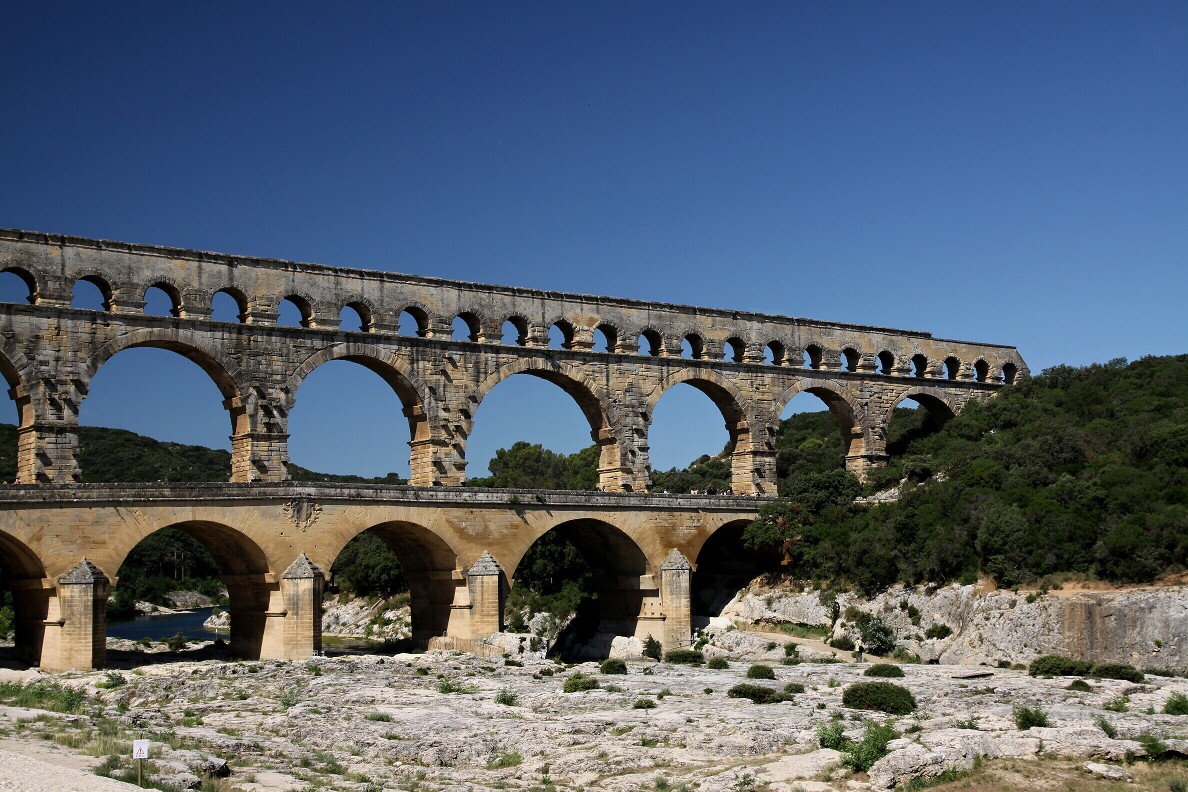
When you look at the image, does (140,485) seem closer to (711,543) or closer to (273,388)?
(273,388)

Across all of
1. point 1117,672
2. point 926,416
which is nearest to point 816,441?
point 926,416

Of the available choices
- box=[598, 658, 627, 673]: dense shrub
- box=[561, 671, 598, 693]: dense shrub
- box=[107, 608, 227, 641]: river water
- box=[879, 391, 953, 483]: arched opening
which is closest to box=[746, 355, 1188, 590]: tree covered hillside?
box=[879, 391, 953, 483]: arched opening

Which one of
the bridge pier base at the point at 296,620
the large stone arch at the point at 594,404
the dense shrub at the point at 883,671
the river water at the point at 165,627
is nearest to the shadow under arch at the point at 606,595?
the large stone arch at the point at 594,404

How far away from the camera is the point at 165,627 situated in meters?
76.6

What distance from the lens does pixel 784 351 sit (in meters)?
57.1

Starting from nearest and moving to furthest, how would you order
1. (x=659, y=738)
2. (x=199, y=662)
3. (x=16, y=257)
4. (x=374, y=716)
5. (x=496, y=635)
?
(x=659, y=738) → (x=374, y=716) → (x=199, y=662) → (x=16, y=257) → (x=496, y=635)

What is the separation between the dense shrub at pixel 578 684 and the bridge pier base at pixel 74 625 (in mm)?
13354

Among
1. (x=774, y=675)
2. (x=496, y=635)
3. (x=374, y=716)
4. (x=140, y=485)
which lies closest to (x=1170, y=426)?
(x=774, y=675)

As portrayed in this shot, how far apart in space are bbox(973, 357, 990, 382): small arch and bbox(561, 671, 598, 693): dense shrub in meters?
35.3

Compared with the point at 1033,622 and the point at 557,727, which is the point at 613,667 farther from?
the point at 1033,622

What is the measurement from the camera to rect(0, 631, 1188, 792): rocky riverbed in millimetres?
24094

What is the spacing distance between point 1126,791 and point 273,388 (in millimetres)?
30540

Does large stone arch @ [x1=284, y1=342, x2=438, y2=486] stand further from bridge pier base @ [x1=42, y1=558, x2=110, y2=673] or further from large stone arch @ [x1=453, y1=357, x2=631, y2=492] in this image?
bridge pier base @ [x1=42, y1=558, x2=110, y2=673]

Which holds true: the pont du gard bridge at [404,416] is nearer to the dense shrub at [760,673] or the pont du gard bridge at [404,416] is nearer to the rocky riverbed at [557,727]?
the rocky riverbed at [557,727]
